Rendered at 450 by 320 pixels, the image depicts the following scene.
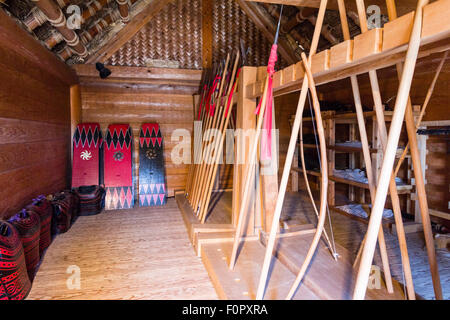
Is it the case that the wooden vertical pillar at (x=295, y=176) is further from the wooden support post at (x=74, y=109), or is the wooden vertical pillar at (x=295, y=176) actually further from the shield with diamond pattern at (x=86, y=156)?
the wooden support post at (x=74, y=109)

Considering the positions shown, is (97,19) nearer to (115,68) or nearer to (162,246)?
(115,68)

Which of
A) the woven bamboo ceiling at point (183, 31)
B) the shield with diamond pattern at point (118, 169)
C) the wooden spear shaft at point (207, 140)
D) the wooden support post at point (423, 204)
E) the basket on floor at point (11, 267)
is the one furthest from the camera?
the shield with diamond pattern at point (118, 169)

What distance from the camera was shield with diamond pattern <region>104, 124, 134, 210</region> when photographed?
4.11 metres

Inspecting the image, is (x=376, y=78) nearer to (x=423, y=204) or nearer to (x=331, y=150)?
(x=423, y=204)

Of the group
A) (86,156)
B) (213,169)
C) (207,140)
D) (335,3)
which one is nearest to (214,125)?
(207,140)

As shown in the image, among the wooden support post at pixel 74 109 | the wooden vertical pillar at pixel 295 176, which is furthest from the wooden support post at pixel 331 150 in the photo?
the wooden support post at pixel 74 109

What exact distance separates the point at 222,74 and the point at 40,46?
1.79 meters

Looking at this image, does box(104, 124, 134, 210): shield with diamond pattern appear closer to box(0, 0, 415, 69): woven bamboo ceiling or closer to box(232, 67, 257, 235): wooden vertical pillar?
box(0, 0, 415, 69): woven bamboo ceiling

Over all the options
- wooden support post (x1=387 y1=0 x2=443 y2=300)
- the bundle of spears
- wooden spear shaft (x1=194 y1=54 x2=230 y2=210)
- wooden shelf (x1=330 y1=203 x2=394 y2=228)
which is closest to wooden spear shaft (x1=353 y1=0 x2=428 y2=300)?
wooden support post (x1=387 y1=0 x2=443 y2=300)

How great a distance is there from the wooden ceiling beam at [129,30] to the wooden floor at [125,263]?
2.22m

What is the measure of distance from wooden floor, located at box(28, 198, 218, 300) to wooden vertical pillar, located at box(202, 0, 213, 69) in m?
2.44

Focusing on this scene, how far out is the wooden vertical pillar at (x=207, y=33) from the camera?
4318 mm

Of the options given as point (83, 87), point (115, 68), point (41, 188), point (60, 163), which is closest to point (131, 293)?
point (41, 188)
